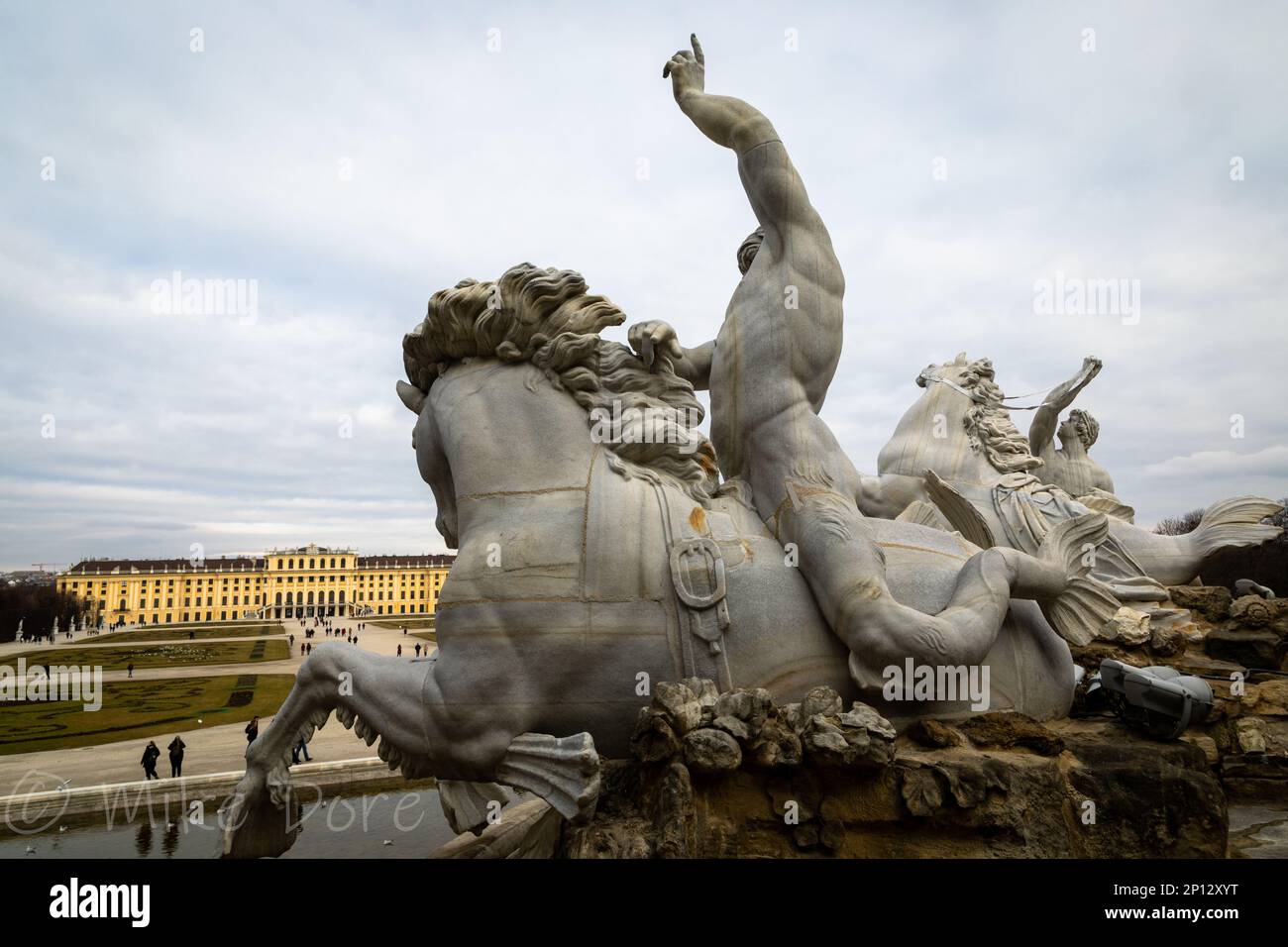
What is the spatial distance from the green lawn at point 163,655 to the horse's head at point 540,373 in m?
→ 28.6

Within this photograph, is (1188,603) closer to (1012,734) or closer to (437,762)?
(1012,734)

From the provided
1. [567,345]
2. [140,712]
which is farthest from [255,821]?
[140,712]

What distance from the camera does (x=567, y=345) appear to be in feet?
12.3

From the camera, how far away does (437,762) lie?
3.38 metres

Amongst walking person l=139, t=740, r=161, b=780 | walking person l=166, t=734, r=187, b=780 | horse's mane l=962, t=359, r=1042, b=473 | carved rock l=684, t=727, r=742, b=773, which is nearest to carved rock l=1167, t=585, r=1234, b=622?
horse's mane l=962, t=359, r=1042, b=473

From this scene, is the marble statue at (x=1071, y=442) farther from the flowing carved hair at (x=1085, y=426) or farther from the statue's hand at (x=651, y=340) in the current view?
the statue's hand at (x=651, y=340)

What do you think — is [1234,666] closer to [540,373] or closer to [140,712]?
[540,373]

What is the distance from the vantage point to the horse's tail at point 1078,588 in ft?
12.0

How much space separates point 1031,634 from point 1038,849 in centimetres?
112

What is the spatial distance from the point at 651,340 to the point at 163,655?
36421 mm

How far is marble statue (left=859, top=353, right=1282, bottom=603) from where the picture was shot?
6.44 metres

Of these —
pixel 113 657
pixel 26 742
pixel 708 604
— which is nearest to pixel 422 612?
pixel 113 657

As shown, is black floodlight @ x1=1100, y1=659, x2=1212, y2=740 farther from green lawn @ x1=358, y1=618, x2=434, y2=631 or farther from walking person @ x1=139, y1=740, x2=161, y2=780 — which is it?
green lawn @ x1=358, y1=618, x2=434, y2=631

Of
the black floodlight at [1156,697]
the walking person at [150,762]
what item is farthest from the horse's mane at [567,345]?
the walking person at [150,762]
